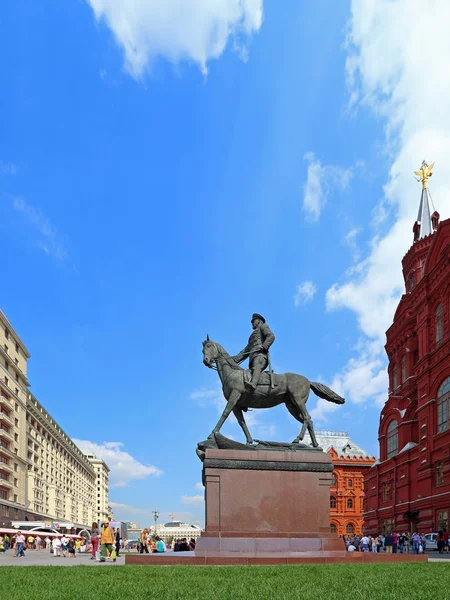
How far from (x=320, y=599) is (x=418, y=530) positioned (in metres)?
47.2

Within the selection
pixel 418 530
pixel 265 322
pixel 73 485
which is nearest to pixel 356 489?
pixel 418 530

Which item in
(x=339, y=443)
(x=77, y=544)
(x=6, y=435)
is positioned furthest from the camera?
(x=339, y=443)

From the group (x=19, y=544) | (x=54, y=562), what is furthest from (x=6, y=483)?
(x=54, y=562)

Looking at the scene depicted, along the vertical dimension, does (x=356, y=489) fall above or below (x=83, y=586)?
below

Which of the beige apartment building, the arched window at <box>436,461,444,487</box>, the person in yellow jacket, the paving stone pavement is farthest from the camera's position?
the beige apartment building

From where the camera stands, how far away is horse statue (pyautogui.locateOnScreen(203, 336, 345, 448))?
16.7m

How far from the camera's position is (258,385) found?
17.1 m

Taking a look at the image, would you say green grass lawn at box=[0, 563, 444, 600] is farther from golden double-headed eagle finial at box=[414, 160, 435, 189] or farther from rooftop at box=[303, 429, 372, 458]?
rooftop at box=[303, 429, 372, 458]

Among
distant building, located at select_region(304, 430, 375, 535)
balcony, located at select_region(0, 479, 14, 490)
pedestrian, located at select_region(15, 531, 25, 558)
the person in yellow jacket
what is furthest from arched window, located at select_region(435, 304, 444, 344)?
balcony, located at select_region(0, 479, 14, 490)

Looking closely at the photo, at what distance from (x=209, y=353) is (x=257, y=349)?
137 cm

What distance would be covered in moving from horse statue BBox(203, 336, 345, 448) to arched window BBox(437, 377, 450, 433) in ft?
110

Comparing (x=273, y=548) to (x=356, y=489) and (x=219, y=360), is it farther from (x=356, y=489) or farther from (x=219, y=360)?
(x=356, y=489)

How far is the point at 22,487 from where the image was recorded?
3282 inches

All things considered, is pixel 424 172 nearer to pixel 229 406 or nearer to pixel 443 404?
pixel 443 404
